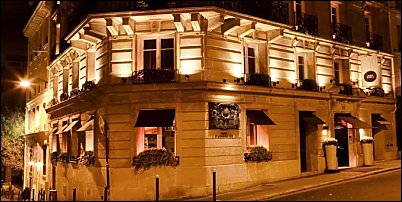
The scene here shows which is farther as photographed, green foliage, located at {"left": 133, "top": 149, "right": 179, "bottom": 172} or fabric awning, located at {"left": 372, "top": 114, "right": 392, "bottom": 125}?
fabric awning, located at {"left": 372, "top": 114, "right": 392, "bottom": 125}

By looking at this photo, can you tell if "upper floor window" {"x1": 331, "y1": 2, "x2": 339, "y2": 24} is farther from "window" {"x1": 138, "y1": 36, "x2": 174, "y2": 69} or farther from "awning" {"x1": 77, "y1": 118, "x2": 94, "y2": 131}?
"awning" {"x1": 77, "y1": 118, "x2": 94, "y2": 131}

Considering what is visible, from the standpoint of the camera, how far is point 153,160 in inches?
634

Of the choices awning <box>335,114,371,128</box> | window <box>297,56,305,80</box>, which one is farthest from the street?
window <box>297,56,305,80</box>

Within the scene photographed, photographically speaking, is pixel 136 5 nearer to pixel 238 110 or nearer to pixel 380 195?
pixel 238 110

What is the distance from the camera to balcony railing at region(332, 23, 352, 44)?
23391 millimetres

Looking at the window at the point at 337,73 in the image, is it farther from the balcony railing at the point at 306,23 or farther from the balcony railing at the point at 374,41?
the balcony railing at the point at 374,41

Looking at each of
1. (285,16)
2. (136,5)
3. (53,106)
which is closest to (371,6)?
(285,16)

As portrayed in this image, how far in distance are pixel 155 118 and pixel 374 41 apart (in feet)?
55.5

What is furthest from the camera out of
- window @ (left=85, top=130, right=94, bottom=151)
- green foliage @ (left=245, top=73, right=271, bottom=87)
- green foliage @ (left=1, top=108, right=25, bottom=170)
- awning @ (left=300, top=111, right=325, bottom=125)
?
green foliage @ (left=1, top=108, right=25, bottom=170)

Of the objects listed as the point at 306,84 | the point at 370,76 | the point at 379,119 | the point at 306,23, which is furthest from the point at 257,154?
the point at 379,119

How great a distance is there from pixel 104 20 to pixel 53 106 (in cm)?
903

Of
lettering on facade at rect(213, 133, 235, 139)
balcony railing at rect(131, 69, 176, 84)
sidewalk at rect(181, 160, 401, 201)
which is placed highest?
balcony railing at rect(131, 69, 176, 84)

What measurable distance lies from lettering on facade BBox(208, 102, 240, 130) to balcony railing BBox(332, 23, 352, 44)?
9.44m

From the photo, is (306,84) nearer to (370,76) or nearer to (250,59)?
(250,59)
